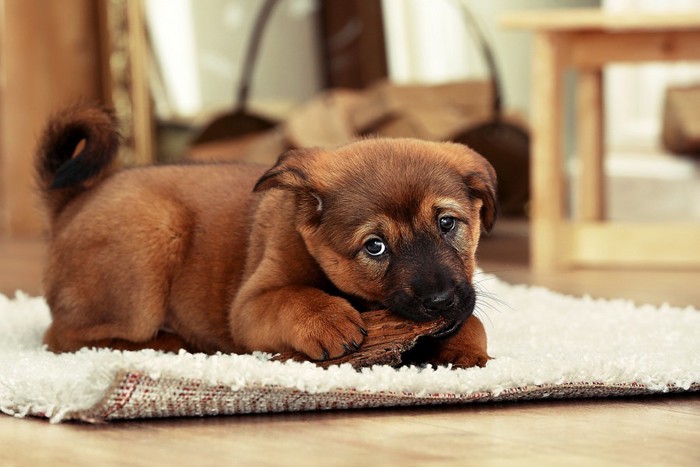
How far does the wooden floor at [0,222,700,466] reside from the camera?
1558 mm

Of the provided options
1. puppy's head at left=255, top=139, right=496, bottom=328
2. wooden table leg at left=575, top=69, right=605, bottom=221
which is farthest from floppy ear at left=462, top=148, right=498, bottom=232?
wooden table leg at left=575, top=69, right=605, bottom=221

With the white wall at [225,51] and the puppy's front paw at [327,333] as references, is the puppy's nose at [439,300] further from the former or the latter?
the white wall at [225,51]

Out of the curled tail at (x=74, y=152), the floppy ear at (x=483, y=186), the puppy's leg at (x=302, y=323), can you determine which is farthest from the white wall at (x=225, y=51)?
the puppy's leg at (x=302, y=323)

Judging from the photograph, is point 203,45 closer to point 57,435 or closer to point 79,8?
point 79,8

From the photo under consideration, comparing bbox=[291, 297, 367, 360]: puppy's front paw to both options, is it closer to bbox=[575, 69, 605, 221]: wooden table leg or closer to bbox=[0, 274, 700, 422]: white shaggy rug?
bbox=[0, 274, 700, 422]: white shaggy rug

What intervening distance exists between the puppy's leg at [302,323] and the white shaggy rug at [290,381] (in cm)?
5

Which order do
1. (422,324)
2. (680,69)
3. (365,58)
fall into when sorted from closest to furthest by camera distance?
(422,324) < (680,69) < (365,58)

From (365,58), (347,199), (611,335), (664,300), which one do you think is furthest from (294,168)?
(365,58)

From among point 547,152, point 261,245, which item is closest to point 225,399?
point 261,245

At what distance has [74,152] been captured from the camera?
2666 mm

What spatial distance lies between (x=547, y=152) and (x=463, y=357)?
2.40 metres

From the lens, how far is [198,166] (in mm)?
2609

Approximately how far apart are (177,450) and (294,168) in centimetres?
70

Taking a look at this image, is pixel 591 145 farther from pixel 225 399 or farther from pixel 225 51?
pixel 225 399
